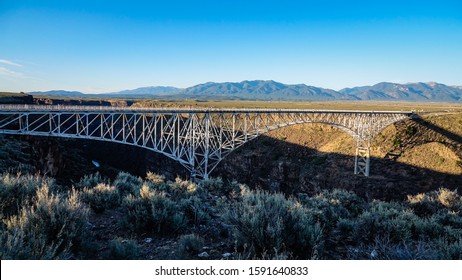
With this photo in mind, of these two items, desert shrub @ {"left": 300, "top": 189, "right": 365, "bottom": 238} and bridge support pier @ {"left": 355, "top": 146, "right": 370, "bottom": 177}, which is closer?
desert shrub @ {"left": 300, "top": 189, "right": 365, "bottom": 238}

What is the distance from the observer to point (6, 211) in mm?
5180

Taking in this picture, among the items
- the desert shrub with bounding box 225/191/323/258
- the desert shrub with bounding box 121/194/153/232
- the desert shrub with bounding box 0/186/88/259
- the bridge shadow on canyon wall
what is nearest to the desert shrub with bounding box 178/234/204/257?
the desert shrub with bounding box 225/191/323/258

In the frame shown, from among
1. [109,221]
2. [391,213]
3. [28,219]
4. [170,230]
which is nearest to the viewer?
[28,219]

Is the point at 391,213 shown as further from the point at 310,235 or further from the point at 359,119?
the point at 359,119

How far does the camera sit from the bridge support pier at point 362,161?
128 feet

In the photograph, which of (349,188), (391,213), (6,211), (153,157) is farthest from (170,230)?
(153,157)

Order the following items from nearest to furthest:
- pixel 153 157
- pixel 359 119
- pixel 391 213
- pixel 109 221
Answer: pixel 109 221
pixel 391 213
pixel 359 119
pixel 153 157

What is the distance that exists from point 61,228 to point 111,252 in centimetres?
81

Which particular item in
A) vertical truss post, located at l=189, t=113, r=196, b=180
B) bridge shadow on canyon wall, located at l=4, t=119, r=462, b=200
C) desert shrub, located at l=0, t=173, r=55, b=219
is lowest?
bridge shadow on canyon wall, located at l=4, t=119, r=462, b=200

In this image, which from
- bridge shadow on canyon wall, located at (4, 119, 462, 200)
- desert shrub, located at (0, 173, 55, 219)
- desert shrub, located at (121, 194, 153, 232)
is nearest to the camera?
desert shrub, located at (0, 173, 55, 219)

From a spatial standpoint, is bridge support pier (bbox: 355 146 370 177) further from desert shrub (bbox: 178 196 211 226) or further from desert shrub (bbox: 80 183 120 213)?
desert shrub (bbox: 80 183 120 213)

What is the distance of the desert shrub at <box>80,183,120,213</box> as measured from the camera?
7074 millimetres

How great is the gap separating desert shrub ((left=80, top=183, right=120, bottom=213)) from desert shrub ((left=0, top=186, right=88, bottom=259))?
8.24 feet

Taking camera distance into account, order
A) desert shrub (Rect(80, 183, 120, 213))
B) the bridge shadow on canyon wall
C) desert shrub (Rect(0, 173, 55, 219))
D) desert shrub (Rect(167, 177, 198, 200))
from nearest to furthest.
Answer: desert shrub (Rect(0, 173, 55, 219)) < desert shrub (Rect(80, 183, 120, 213)) < desert shrub (Rect(167, 177, 198, 200)) < the bridge shadow on canyon wall
